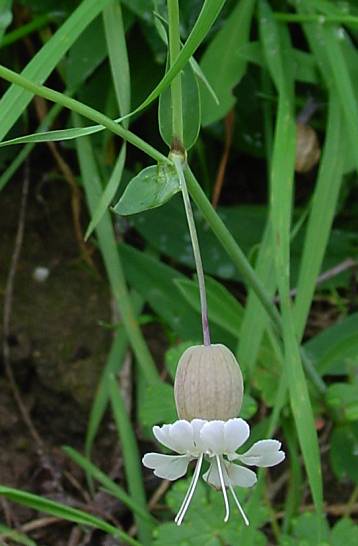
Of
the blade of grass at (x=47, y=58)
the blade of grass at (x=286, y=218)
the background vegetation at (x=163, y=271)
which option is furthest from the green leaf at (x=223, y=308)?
the blade of grass at (x=47, y=58)

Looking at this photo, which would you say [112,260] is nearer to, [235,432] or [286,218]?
[286,218]

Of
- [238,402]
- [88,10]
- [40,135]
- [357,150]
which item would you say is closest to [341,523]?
[238,402]

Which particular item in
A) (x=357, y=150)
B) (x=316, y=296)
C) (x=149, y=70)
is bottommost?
(x=316, y=296)

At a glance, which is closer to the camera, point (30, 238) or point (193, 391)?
point (193, 391)

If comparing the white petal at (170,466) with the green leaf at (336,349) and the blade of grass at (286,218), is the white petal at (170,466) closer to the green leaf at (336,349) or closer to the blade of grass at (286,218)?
the blade of grass at (286,218)

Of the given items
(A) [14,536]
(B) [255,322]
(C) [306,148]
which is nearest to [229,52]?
(C) [306,148]

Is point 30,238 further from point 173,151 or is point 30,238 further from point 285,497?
point 173,151

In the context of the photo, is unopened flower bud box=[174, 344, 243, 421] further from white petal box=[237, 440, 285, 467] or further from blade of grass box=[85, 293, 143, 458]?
blade of grass box=[85, 293, 143, 458]
